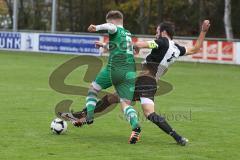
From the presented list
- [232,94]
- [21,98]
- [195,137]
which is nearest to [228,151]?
[195,137]

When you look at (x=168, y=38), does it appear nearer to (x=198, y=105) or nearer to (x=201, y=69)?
(x=198, y=105)

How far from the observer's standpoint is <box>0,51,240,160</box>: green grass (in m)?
9.11

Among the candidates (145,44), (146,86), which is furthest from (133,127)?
(145,44)

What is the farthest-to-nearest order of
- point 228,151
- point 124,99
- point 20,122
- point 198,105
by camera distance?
point 198,105 < point 20,122 < point 124,99 < point 228,151

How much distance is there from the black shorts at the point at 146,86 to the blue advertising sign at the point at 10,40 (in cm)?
3085

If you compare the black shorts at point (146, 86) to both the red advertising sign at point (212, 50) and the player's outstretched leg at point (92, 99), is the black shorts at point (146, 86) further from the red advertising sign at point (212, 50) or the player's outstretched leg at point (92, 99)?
the red advertising sign at point (212, 50)

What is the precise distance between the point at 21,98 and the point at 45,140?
6228mm

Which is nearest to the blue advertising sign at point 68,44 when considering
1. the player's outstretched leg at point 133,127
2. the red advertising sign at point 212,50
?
the red advertising sign at point 212,50

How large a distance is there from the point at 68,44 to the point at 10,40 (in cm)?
467

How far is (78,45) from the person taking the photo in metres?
37.9

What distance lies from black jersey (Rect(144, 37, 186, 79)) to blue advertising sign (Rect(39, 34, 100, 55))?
85.5 feet

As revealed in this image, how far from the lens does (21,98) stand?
16.1 m

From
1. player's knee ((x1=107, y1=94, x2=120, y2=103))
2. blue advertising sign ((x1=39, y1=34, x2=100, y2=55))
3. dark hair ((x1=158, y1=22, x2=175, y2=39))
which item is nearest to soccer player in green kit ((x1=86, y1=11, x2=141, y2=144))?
player's knee ((x1=107, y1=94, x2=120, y2=103))

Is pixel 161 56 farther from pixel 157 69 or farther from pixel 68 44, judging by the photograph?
pixel 68 44
